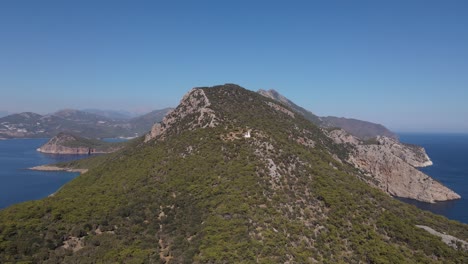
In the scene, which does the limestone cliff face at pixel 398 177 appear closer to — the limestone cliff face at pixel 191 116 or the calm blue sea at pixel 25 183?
the limestone cliff face at pixel 191 116

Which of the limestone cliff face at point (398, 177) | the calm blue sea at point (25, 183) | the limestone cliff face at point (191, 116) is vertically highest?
the limestone cliff face at point (191, 116)

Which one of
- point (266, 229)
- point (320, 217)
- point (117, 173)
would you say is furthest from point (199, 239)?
point (117, 173)

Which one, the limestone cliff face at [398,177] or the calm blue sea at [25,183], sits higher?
the limestone cliff face at [398,177]

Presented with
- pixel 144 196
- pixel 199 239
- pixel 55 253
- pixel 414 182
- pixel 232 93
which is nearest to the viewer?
pixel 55 253

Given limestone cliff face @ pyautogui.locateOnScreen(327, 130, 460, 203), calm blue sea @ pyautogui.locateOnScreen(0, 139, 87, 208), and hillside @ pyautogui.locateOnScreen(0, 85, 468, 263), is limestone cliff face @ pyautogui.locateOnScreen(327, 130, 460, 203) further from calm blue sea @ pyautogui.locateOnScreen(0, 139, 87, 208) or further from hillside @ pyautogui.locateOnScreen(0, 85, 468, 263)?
calm blue sea @ pyautogui.locateOnScreen(0, 139, 87, 208)

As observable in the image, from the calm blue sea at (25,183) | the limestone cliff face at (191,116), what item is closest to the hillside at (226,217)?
the limestone cliff face at (191,116)

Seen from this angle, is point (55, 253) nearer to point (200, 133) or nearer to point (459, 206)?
point (200, 133)

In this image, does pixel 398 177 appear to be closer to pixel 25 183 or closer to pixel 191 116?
pixel 191 116
